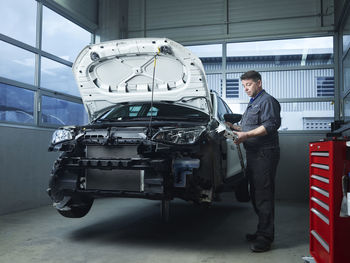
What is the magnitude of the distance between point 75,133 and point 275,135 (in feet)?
6.13

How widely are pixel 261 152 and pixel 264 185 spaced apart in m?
0.30

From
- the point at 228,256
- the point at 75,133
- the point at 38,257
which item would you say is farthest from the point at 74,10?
the point at 228,256

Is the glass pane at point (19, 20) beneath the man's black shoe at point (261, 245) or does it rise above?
above

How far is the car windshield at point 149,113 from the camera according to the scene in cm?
351

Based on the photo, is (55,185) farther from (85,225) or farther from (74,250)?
(85,225)

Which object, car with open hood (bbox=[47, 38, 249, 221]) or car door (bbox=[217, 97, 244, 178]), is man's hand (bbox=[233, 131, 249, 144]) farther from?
car door (bbox=[217, 97, 244, 178])

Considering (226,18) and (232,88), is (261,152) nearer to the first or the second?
(232,88)

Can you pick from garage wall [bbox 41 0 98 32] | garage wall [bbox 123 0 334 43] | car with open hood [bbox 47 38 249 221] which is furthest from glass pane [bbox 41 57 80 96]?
garage wall [bbox 123 0 334 43]

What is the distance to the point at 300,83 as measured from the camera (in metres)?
6.70

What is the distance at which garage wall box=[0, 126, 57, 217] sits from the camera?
444 centimetres

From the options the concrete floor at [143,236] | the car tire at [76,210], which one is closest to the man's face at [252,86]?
the concrete floor at [143,236]

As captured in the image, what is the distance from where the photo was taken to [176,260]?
104 inches

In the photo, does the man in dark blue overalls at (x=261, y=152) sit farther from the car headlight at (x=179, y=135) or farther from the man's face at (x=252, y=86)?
the car headlight at (x=179, y=135)

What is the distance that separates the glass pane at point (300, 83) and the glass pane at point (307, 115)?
183 millimetres
